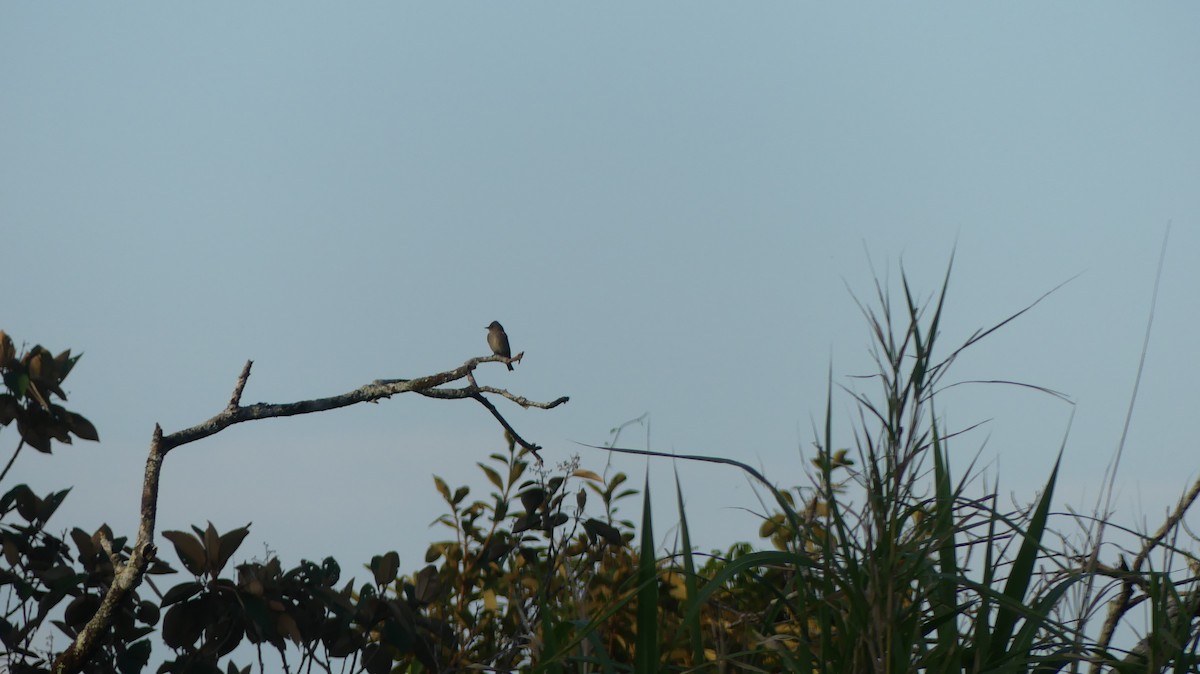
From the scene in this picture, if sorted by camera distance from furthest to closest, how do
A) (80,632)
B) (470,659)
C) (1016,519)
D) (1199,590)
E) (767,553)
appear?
(470,659) < (80,632) < (1199,590) < (1016,519) < (767,553)

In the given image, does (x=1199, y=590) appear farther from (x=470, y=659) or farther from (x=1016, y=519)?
(x=470, y=659)

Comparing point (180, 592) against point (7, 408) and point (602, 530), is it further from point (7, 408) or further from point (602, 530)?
point (602, 530)

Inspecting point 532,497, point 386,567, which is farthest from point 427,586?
point 532,497

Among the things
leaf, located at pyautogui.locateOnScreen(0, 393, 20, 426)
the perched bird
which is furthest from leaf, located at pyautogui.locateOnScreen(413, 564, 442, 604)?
the perched bird

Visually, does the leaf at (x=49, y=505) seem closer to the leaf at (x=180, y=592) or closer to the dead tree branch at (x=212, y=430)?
the dead tree branch at (x=212, y=430)

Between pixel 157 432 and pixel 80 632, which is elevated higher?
pixel 157 432

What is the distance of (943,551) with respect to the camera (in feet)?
5.92

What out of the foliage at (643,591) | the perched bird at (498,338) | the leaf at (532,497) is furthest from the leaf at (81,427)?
the perched bird at (498,338)

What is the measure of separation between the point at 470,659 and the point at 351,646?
628 mm

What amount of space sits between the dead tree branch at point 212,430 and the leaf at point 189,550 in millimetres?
69

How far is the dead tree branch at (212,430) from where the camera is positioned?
9.70 feet

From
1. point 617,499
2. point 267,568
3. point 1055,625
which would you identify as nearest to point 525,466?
point 617,499

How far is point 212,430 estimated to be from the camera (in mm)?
3258

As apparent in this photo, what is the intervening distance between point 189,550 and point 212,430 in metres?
0.45
